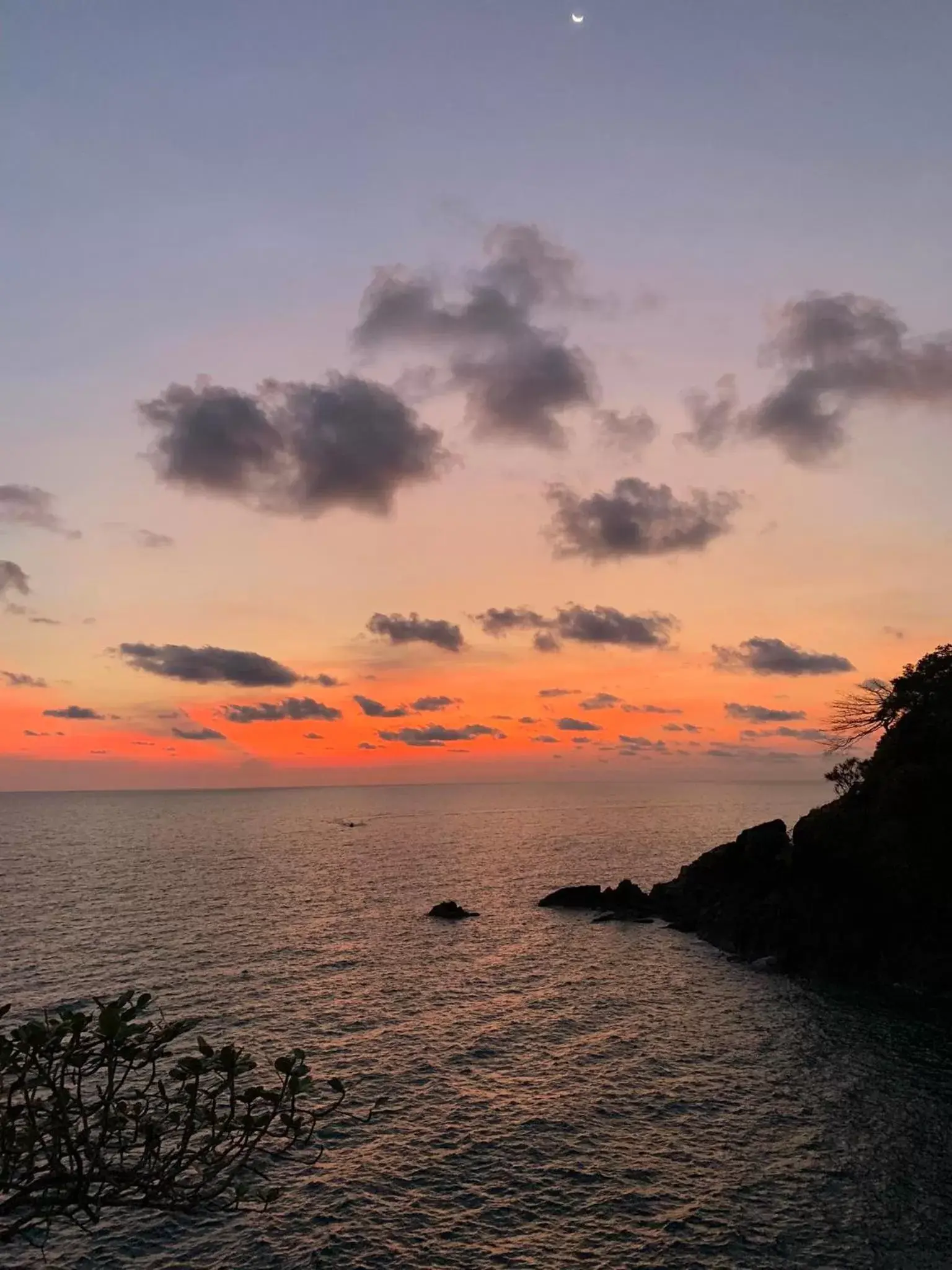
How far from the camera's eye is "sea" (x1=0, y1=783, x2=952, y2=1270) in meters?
28.1

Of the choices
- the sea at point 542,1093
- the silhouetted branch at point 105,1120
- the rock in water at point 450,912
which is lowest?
the rock in water at point 450,912

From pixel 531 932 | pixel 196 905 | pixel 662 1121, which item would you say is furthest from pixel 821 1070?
pixel 196 905

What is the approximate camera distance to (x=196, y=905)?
320 feet

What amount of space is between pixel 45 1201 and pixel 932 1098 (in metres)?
42.5

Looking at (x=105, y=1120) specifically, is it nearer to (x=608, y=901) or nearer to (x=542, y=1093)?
(x=542, y=1093)

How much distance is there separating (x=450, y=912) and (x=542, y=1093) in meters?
50.8

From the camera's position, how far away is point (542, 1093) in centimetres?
4053

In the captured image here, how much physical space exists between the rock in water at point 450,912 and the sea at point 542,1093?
3.28 metres

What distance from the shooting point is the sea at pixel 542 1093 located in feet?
92.1

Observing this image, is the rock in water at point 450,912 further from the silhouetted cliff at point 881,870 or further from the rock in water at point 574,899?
the silhouetted cliff at point 881,870

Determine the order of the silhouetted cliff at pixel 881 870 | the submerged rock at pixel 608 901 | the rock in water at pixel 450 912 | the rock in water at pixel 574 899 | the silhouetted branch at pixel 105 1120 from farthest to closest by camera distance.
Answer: the rock in water at pixel 574 899, the rock in water at pixel 450 912, the submerged rock at pixel 608 901, the silhouetted cliff at pixel 881 870, the silhouetted branch at pixel 105 1120

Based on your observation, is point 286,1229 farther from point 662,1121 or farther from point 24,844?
point 24,844

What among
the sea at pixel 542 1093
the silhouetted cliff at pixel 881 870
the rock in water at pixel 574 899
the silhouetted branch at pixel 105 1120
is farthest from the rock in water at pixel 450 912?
the silhouetted branch at pixel 105 1120

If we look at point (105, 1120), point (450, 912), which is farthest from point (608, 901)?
point (105, 1120)
